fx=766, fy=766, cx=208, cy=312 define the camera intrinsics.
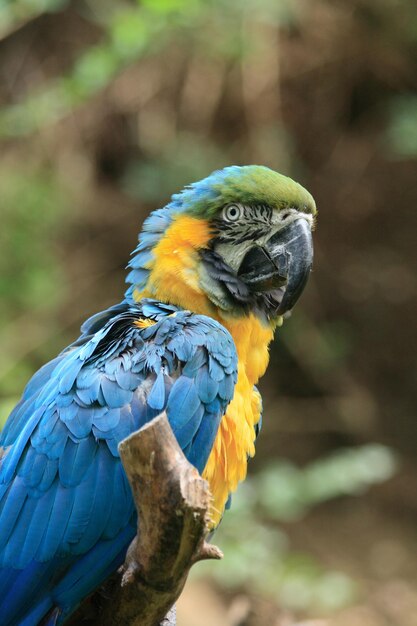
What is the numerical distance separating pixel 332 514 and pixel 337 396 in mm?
818

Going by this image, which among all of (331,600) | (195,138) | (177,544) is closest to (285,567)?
(331,600)

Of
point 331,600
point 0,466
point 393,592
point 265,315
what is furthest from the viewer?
point 393,592

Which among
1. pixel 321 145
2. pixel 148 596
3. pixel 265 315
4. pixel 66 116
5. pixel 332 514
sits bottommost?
pixel 148 596

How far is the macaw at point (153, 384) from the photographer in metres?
1.61

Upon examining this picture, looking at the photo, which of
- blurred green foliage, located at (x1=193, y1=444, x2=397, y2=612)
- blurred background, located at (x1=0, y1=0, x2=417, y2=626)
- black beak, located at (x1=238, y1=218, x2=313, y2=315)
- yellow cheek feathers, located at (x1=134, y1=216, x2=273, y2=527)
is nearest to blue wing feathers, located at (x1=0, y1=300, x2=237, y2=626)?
yellow cheek feathers, located at (x1=134, y1=216, x2=273, y2=527)

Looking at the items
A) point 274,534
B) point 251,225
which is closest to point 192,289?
point 251,225

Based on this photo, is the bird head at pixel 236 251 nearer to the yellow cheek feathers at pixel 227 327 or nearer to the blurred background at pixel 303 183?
the yellow cheek feathers at pixel 227 327

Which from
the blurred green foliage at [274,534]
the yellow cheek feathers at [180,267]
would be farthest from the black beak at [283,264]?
the blurred green foliage at [274,534]

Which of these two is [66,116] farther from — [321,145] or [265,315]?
[265,315]

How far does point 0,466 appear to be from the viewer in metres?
1.75

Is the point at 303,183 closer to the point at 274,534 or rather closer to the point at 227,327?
the point at 274,534

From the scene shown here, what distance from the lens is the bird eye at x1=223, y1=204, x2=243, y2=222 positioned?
1.96 meters

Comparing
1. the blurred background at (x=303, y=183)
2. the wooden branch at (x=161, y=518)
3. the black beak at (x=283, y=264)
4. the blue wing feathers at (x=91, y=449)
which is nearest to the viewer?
the wooden branch at (x=161, y=518)

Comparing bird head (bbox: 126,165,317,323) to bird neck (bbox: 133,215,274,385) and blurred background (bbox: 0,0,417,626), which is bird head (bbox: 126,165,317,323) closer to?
bird neck (bbox: 133,215,274,385)
